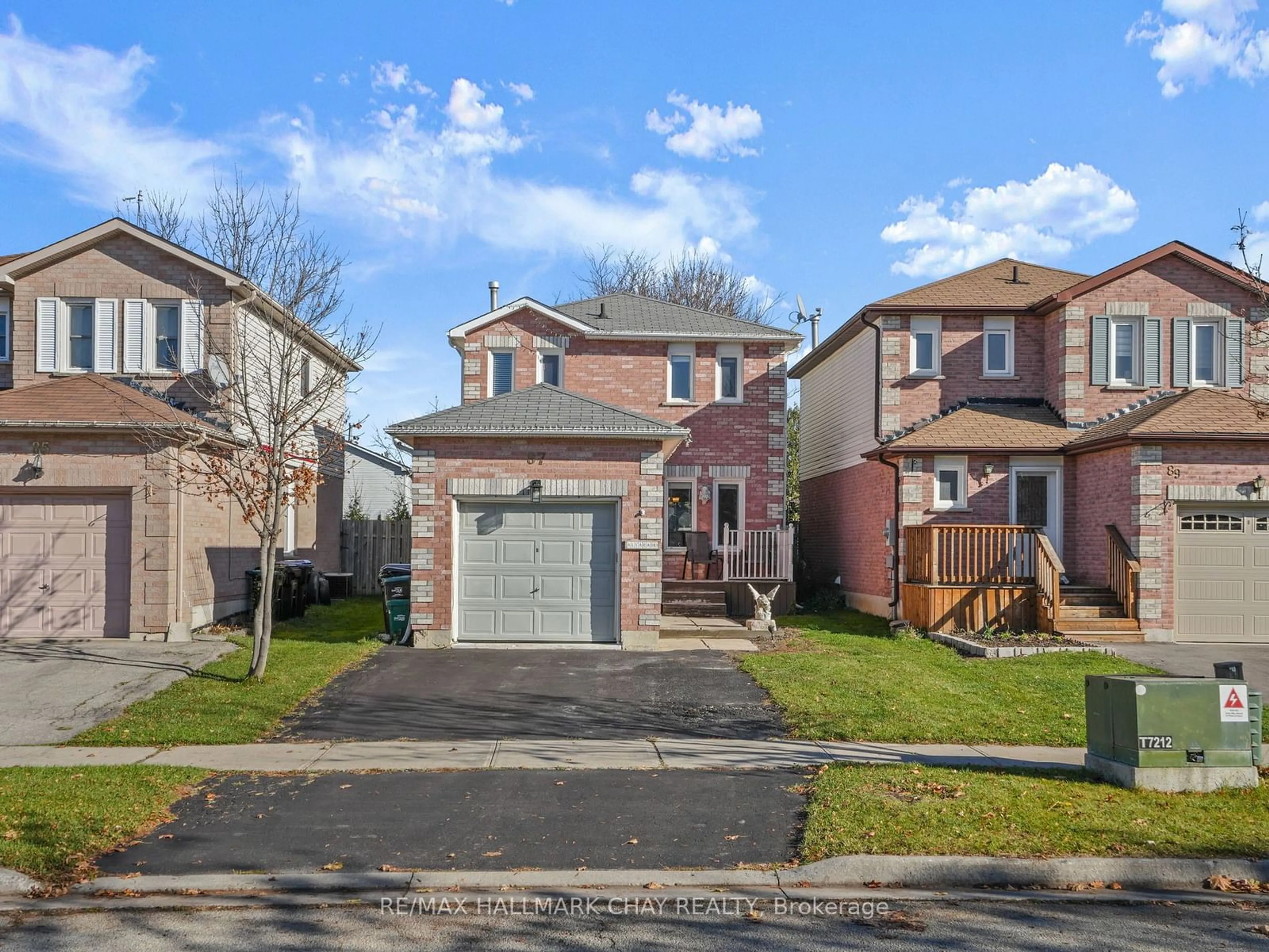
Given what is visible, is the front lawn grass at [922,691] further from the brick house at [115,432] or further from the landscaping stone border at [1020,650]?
the brick house at [115,432]

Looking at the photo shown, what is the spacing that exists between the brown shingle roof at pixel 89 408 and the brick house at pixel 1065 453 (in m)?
13.1

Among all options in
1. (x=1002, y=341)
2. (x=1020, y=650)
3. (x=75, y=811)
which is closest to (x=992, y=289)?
(x=1002, y=341)

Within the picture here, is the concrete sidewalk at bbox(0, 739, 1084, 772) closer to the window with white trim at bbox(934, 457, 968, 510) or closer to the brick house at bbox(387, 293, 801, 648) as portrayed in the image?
the brick house at bbox(387, 293, 801, 648)

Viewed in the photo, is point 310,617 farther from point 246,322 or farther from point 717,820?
point 717,820

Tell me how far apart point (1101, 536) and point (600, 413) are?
9586mm

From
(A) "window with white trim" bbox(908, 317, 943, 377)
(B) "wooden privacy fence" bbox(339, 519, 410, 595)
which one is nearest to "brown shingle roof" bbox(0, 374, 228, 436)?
(B) "wooden privacy fence" bbox(339, 519, 410, 595)

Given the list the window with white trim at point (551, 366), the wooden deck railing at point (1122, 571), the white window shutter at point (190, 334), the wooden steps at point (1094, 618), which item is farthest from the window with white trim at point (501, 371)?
the wooden deck railing at point (1122, 571)

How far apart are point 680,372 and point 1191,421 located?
1109 centimetres

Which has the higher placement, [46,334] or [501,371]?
[501,371]

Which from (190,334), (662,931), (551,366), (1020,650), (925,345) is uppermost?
(925,345)

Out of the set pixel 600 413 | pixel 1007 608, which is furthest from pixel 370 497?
pixel 1007 608

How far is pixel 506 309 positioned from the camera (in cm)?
2430

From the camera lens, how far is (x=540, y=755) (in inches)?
385

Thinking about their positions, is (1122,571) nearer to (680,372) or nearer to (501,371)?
(680,372)
